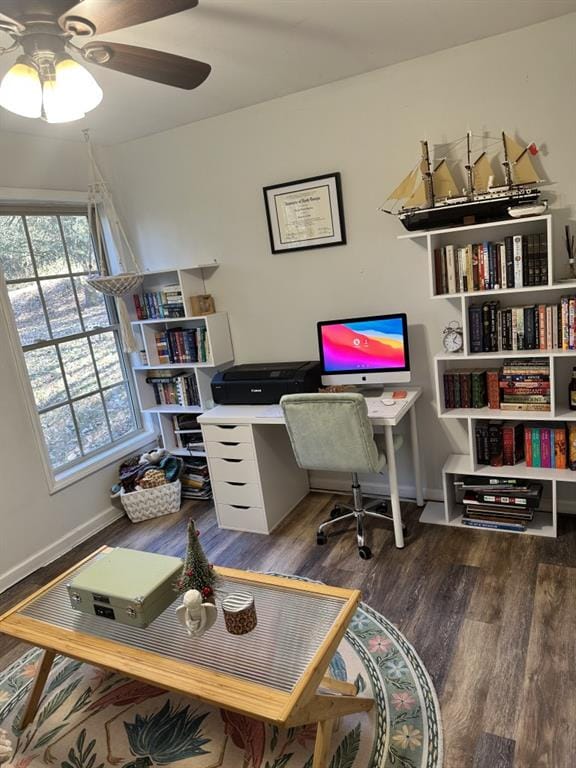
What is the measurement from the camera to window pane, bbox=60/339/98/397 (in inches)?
133

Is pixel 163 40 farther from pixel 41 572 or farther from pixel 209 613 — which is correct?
pixel 41 572

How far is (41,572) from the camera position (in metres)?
2.96

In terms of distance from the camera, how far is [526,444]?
2.72m

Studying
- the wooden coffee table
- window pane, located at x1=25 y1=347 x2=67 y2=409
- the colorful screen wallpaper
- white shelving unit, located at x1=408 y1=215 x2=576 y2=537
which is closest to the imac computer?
the colorful screen wallpaper

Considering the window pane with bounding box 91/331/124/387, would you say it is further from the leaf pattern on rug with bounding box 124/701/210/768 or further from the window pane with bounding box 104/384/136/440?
the leaf pattern on rug with bounding box 124/701/210/768

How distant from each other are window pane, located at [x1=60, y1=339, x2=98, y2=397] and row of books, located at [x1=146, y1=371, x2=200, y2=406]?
417 millimetres

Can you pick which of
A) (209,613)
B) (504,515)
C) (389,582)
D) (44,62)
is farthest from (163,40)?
(504,515)

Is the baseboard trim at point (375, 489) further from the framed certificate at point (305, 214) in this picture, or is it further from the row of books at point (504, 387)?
the framed certificate at point (305, 214)

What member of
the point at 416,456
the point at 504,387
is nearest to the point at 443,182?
the point at 504,387

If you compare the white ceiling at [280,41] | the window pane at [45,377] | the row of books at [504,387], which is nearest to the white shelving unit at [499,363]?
the row of books at [504,387]

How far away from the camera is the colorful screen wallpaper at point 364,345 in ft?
9.55

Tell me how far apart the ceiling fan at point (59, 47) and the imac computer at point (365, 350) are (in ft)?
5.86

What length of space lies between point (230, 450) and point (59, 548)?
46.9 inches

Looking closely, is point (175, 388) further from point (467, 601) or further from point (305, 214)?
point (467, 601)
